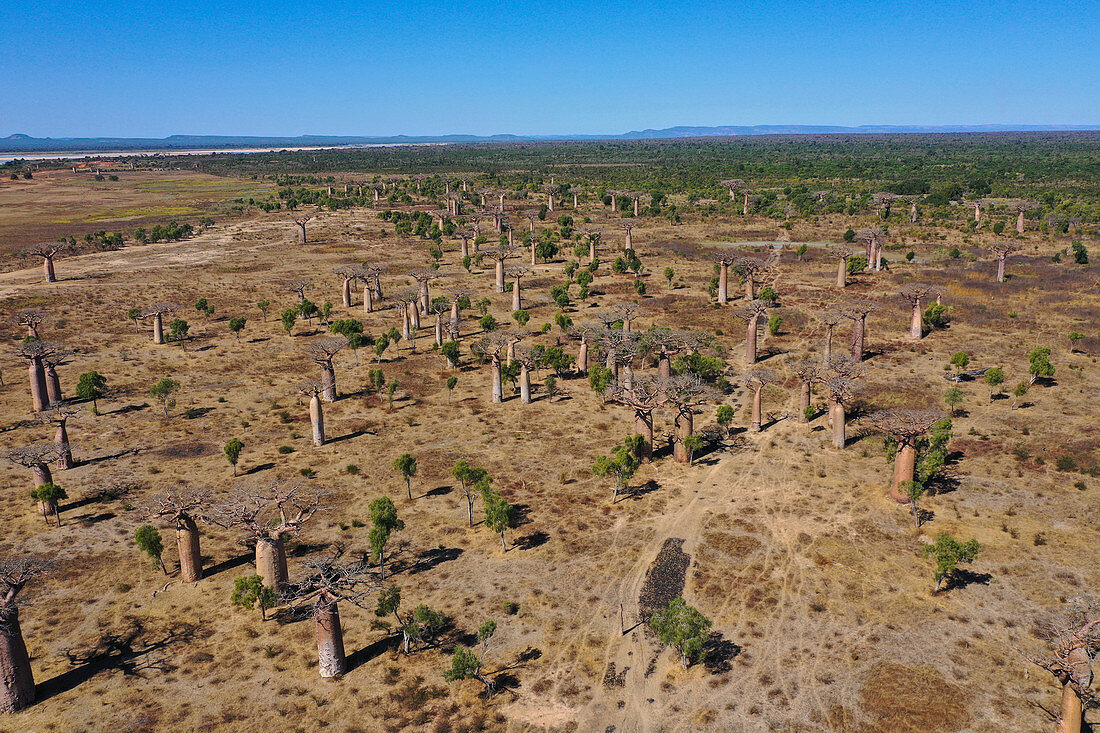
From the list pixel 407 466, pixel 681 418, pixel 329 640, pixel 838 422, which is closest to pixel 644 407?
pixel 681 418

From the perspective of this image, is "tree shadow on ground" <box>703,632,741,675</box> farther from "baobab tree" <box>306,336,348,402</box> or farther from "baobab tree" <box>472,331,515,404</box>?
"baobab tree" <box>306,336,348,402</box>

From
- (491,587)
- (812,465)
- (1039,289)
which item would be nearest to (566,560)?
(491,587)

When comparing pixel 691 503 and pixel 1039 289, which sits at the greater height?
pixel 1039 289

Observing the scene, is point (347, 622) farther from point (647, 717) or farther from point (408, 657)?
point (647, 717)

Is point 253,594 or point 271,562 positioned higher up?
point 271,562

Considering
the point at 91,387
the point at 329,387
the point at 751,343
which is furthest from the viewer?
the point at 751,343

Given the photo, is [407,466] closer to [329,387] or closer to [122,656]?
[122,656]

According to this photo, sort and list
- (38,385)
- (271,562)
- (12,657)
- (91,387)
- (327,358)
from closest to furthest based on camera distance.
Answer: (12,657) < (271,562) < (38,385) < (91,387) < (327,358)
